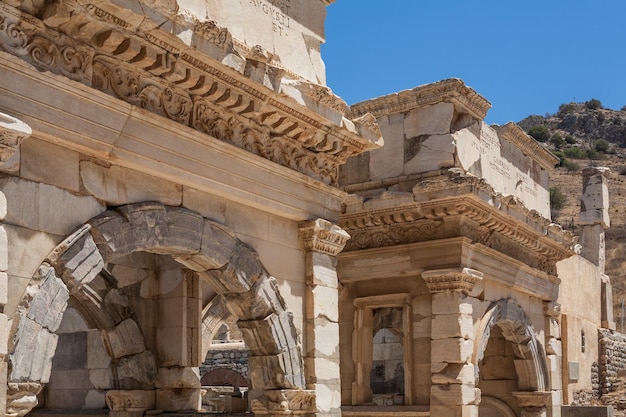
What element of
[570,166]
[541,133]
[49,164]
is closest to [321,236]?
[49,164]

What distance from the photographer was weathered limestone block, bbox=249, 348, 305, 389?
697cm

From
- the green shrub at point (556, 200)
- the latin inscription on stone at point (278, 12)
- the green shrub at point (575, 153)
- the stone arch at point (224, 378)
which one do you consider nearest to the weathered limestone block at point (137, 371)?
the latin inscription on stone at point (278, 12)

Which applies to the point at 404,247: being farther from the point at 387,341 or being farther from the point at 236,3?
the point at 387,341

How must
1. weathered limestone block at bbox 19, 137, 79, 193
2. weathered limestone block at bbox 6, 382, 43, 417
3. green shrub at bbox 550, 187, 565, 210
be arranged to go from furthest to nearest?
1. green shrub at bbox 550, 187, 565, 210
2. weathered limestone block at bbox 19, 137, 79, 193
3. weathered limestone block at bbox 6, 382, 43, 417

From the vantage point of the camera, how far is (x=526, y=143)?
42.4 feet

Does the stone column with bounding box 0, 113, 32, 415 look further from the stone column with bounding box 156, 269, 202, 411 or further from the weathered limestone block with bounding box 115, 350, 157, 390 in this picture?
the stone column with bounding box 156, 269, 202, 411

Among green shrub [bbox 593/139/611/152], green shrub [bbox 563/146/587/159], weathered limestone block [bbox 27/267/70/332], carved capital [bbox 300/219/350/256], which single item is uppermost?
green shrub [bbox 593/139/611/152]

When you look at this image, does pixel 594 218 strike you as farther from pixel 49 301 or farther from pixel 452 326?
pixel 49 301

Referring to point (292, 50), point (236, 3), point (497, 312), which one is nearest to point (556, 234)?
point (497, 312)

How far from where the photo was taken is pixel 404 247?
10672 mm

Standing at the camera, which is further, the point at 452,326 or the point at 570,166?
the point at 570,166

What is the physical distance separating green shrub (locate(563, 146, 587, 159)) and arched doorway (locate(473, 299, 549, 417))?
4319 cm

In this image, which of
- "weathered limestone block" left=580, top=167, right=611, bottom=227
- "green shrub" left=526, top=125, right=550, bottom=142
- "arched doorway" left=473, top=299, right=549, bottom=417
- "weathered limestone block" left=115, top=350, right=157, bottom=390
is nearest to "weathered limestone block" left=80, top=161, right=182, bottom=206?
"weathered limestone block" left=115, top=350, right=157, bottom=390

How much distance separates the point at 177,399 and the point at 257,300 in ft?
7.12
